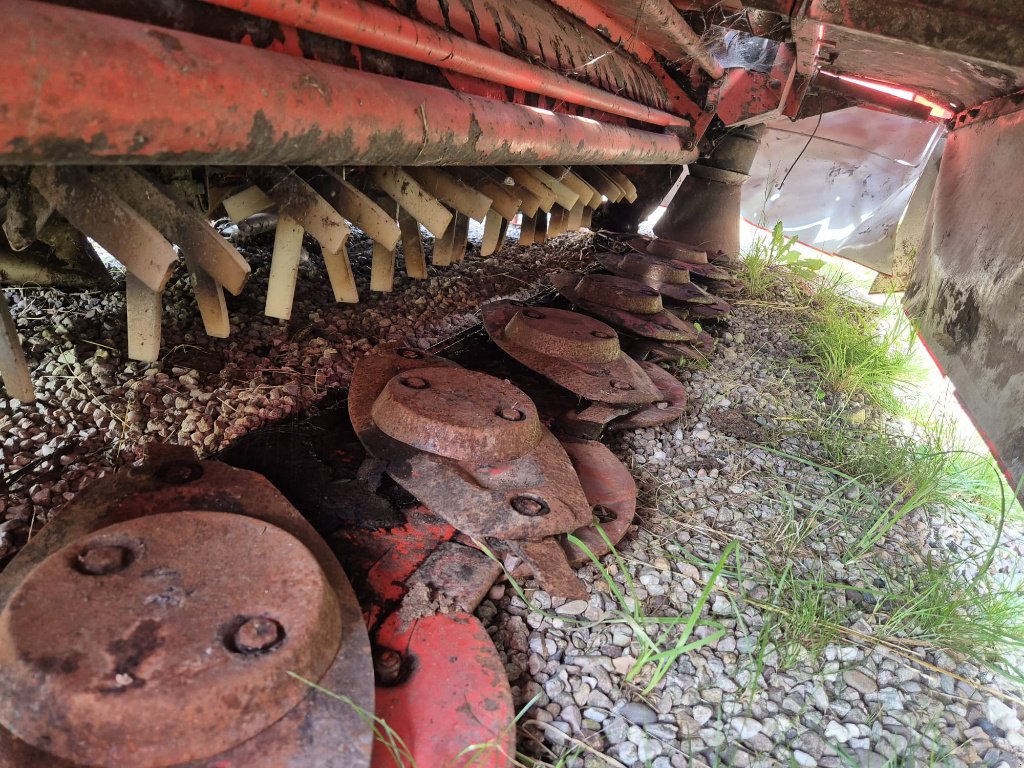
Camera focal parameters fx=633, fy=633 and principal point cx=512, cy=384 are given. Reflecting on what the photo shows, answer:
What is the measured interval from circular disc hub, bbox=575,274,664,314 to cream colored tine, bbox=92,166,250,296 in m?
1.72

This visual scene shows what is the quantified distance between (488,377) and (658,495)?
0.58m

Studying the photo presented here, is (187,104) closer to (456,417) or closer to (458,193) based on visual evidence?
(456,417)

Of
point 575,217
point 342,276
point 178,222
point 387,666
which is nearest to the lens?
point 387,666

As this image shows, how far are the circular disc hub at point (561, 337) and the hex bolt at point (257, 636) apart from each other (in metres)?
1.40

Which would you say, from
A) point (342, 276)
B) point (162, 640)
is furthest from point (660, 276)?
point (162, 640)

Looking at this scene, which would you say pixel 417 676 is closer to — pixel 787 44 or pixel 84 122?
pixel 84 122

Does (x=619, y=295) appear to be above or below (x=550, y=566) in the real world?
above

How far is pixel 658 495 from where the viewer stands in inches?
69.2

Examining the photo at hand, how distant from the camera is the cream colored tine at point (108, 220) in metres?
1.09

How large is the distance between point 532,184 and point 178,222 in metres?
1.68

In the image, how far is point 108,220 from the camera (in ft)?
3.70

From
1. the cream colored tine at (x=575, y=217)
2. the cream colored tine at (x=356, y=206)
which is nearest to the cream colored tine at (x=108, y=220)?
the cream colored tine at (x=356, y=206)

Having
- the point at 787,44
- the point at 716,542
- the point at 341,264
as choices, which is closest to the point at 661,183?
the point at 787,44

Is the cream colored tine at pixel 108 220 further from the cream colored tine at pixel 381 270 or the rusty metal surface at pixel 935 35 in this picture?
the rusty metal surface at pixel 935 35
